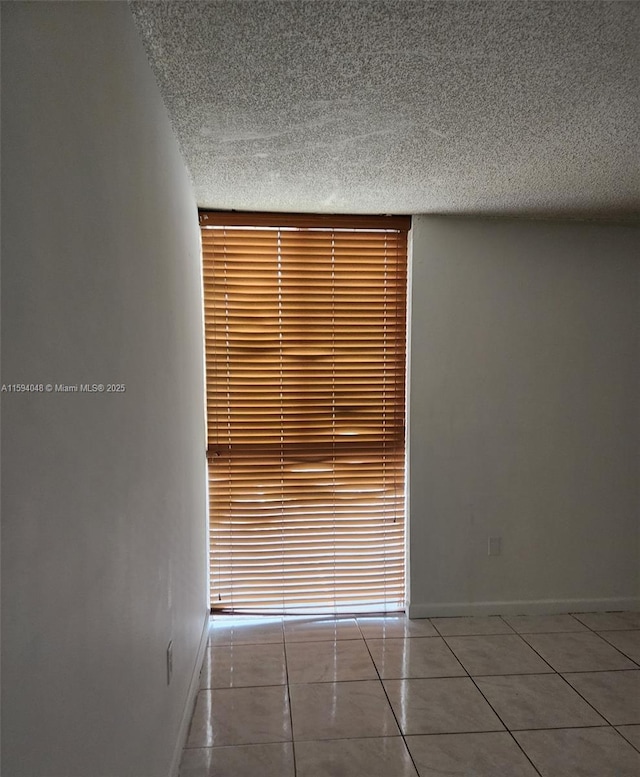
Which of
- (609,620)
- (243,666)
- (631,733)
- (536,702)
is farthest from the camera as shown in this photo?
(609,620)

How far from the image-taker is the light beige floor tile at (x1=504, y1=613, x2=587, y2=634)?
3.29 meters

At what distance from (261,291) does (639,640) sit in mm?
2939

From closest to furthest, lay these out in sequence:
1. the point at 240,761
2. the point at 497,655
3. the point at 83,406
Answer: the point at 83,406, the point at 240,761, the point at 497,655

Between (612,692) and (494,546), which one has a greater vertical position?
(494,546)

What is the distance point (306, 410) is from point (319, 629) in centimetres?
130

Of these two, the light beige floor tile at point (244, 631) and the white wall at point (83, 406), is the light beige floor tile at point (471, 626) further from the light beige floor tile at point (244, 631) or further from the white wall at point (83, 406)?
the white wall at point (83, 406)

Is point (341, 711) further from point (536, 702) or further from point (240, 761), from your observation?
point (536, 702)

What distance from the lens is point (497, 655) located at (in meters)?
2.97

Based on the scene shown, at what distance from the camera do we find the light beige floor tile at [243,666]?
2.72 metres

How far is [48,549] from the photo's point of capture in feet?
2.88

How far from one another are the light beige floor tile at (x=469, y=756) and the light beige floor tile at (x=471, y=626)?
3.20 feet

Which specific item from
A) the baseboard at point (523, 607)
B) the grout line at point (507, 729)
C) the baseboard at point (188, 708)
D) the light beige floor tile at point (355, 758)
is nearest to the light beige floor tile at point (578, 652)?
the baseboard at point (523, 607)

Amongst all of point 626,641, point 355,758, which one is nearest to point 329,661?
point 355,758

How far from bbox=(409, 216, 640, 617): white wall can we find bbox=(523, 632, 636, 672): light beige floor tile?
345mm
